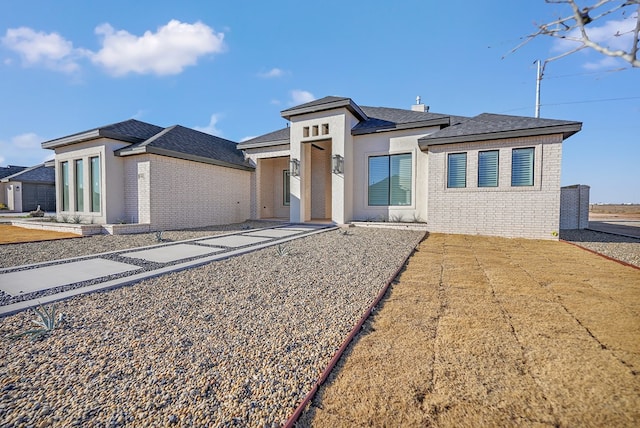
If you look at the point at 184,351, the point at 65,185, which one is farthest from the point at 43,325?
the point at 65,185

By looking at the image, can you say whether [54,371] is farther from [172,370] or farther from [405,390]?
[405,390]

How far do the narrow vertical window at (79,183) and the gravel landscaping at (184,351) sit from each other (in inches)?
415

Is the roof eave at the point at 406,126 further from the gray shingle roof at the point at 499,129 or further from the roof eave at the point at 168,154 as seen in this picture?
the roof eave at the point at 168,154

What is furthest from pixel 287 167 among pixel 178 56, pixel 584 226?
pixel 584 226

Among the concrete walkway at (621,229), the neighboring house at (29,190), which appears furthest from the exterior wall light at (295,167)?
the neighboring house at (29,190)

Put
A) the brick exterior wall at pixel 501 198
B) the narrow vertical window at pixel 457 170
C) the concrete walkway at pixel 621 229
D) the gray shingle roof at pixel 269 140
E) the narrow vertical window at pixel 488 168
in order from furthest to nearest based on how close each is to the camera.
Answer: the gray shingle roof at pixel 269 140
the concrete walkway at pixel 621 229
the narrow vertical window at pixel 457 170
the narrow vertical window at pixel 488 168
the brick exterior wall at pixel 501 198

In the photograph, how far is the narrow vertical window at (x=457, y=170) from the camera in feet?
30.7

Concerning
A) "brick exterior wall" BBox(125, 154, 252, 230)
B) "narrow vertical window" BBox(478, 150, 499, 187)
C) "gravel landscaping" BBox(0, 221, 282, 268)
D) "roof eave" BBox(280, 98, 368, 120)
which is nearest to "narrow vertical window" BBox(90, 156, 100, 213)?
"brick exterior wall" BBox(125, 154, 252, 230)

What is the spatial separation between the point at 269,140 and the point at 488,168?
10.4 m

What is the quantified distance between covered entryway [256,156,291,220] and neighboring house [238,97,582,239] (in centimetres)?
28

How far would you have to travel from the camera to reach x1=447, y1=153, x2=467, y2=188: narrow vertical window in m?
9.35

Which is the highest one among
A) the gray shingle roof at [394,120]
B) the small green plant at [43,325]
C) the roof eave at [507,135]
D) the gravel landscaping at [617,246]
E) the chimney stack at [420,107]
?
the chimney stack at [420,107]

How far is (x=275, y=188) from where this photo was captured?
16.3m

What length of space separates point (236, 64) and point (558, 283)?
13245 mm
